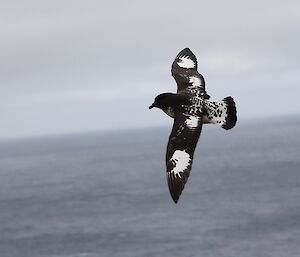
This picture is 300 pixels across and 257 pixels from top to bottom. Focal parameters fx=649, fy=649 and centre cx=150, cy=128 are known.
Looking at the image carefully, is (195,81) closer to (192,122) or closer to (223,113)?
(223,113)

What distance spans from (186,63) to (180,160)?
240 inches

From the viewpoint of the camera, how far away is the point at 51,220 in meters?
174

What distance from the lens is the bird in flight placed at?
1471 cm

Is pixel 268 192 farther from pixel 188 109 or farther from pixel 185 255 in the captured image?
pixel 188 109

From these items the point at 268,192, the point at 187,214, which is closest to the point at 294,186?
the point at 268,192

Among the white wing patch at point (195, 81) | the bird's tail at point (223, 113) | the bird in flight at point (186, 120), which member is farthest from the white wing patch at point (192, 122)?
the white wing patch at point (195, 81)

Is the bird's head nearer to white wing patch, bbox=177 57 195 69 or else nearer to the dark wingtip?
the dark wingtip

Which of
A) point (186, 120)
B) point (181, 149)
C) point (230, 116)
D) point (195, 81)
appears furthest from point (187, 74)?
point (181, 149)

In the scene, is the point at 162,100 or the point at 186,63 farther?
the point at 186,63

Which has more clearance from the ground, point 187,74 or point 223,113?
point 187,74

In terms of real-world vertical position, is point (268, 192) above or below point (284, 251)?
above

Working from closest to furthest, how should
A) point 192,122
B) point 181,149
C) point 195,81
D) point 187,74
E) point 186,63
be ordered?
point 181,149
point 192,122
point 195,81
point 187,74
point 186,63

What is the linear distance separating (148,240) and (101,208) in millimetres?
49705

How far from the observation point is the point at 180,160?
1502 centimetres
